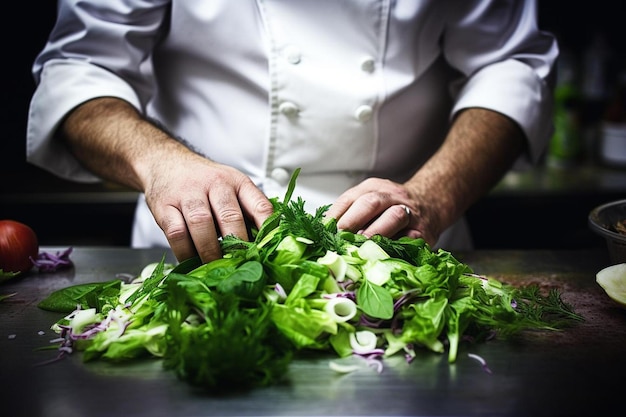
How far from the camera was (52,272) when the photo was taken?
4.60 ft

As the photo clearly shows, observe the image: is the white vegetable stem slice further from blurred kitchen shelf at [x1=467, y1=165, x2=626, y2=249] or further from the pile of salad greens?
blurred kitchen shelf at [x1=467, y1=165, x2=626, y2=249]

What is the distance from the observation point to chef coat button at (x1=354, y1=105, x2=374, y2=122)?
150 centimetres

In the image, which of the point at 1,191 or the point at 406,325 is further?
the point at 1,191

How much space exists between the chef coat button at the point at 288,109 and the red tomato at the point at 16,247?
62cm

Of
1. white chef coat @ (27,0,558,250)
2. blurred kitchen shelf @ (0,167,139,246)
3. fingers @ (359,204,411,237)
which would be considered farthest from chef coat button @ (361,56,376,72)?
blurred kitchen shelf @ (0,167,139,246)

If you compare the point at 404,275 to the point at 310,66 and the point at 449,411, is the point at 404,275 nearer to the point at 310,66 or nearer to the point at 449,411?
the point at 449,411

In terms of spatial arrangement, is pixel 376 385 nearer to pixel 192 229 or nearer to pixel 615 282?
pixel 192 229

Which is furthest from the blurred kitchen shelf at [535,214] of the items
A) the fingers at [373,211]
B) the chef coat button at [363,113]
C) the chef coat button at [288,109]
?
the fingers at [373,211]

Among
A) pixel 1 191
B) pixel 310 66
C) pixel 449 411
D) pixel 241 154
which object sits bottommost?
pixel 1 191

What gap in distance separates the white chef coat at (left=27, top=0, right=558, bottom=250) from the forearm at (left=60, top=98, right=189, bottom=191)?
0.11 feet

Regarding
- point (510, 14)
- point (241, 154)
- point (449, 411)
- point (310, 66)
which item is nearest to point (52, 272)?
point (241, 154)

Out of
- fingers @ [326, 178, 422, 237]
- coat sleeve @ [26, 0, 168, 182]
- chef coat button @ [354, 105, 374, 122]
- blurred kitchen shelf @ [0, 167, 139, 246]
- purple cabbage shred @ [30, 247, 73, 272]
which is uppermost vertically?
coat sleeve @ [26, 0, 168, 182]

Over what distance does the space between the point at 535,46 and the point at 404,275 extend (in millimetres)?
982

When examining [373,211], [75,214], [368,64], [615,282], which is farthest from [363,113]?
[75,214]
